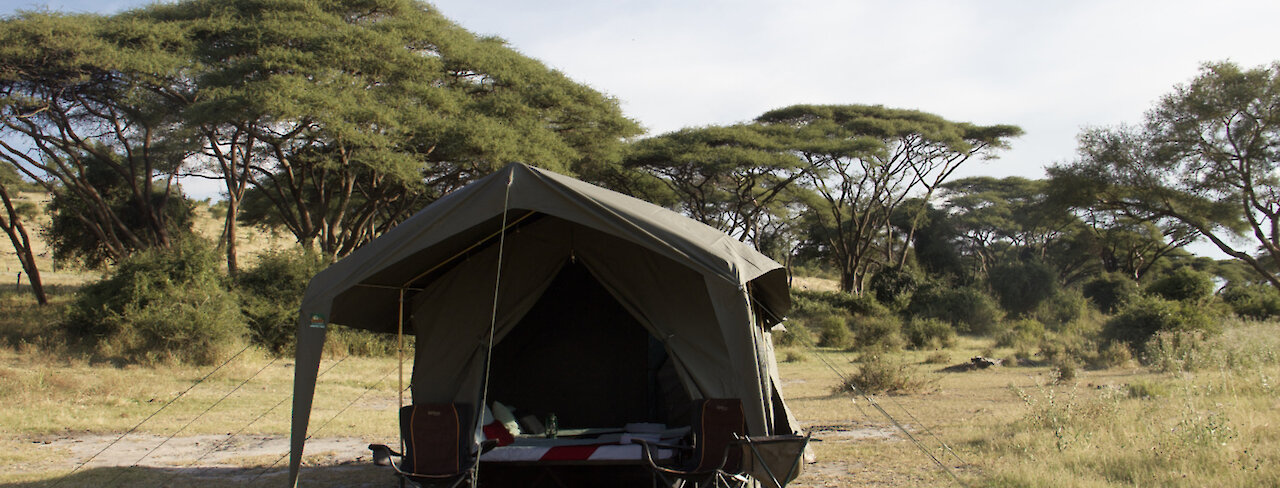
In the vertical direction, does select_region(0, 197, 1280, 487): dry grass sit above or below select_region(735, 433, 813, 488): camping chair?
below

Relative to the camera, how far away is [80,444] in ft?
24.6

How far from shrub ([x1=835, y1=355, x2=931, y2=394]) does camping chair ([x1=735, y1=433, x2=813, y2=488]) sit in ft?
21.2

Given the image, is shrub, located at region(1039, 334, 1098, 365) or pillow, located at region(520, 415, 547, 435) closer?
pillow, located at region(520, 415, 547, 435)

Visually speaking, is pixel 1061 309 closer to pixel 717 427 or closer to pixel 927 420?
pixel 927 420

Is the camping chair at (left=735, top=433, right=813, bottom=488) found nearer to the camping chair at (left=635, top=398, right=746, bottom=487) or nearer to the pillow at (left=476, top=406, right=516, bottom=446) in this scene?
the camping chair at (left=635, top=398, right=746, bottom=487)

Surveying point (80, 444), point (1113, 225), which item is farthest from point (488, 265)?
point (1113, 225)

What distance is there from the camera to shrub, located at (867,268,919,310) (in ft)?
83.9

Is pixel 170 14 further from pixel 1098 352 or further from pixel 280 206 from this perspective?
pixel 1098 352

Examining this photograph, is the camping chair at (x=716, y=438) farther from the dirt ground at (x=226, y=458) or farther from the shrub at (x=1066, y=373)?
the shrub at (x=1066, y=373)

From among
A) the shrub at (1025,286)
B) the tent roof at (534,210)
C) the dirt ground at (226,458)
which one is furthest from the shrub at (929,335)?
the tent roof at (534,210)

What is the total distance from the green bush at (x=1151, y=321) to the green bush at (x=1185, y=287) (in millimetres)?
2735

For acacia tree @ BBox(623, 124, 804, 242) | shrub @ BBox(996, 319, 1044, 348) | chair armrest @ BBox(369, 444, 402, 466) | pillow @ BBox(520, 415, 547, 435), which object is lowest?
shrub @ BBox(996, 319, 1044, 348)

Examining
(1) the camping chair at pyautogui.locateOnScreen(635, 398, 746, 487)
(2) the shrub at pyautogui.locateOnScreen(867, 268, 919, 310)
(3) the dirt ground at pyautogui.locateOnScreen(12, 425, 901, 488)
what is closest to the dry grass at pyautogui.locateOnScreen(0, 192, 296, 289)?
(3) the dirt ground at pyautogui.locateOnScreen(12, 425, 901, 488)

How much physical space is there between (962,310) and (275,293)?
16.4 meters
